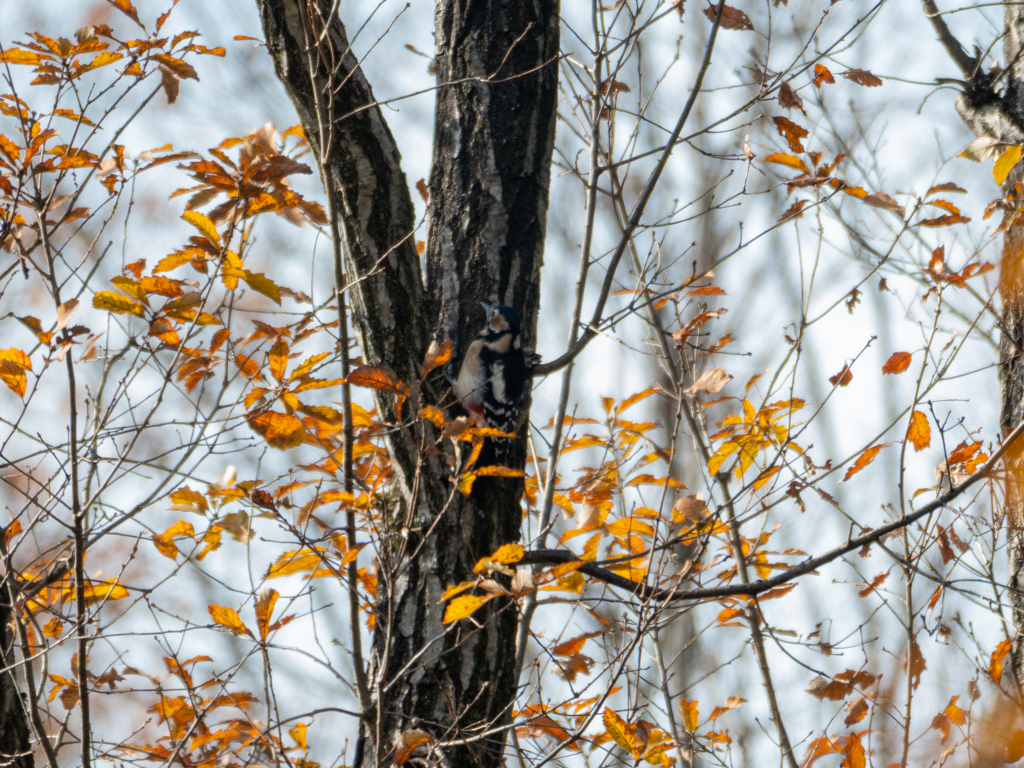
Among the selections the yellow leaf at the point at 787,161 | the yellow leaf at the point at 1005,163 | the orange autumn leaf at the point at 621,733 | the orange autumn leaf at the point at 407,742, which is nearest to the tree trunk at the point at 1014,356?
the yellow leaf at the point at 1005,163

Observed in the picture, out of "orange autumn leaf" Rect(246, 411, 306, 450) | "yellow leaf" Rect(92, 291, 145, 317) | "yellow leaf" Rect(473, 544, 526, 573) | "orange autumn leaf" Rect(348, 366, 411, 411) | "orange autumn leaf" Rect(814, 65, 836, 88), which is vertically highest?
"orange autumn leaf" Rect(814, 65, 836, 88)

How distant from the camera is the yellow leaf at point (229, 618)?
257cm

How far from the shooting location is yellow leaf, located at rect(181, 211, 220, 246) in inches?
94.4

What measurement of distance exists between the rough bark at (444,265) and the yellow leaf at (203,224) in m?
0.37

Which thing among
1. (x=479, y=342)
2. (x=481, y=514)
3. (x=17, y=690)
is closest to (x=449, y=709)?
(x=481, y=514)

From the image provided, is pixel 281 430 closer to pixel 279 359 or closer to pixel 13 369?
pixel 279 359

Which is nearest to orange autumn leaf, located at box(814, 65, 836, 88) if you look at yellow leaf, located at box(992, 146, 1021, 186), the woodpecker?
yellow leaf, located at box(992, 146, 1021, 186)

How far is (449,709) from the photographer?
2693 mm

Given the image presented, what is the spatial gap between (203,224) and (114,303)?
337mm

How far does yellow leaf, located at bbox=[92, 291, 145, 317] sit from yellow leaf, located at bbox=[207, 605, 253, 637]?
932 mm

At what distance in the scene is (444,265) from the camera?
3.18 meters

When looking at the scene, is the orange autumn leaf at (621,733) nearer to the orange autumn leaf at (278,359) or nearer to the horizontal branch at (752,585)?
the horizontal branch at (752,585)

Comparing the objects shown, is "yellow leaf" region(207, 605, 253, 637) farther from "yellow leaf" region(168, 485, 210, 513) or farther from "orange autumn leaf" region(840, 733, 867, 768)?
"orange autumn leaf" region(840, 733, 867, 768)

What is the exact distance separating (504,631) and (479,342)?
3.39 feet
